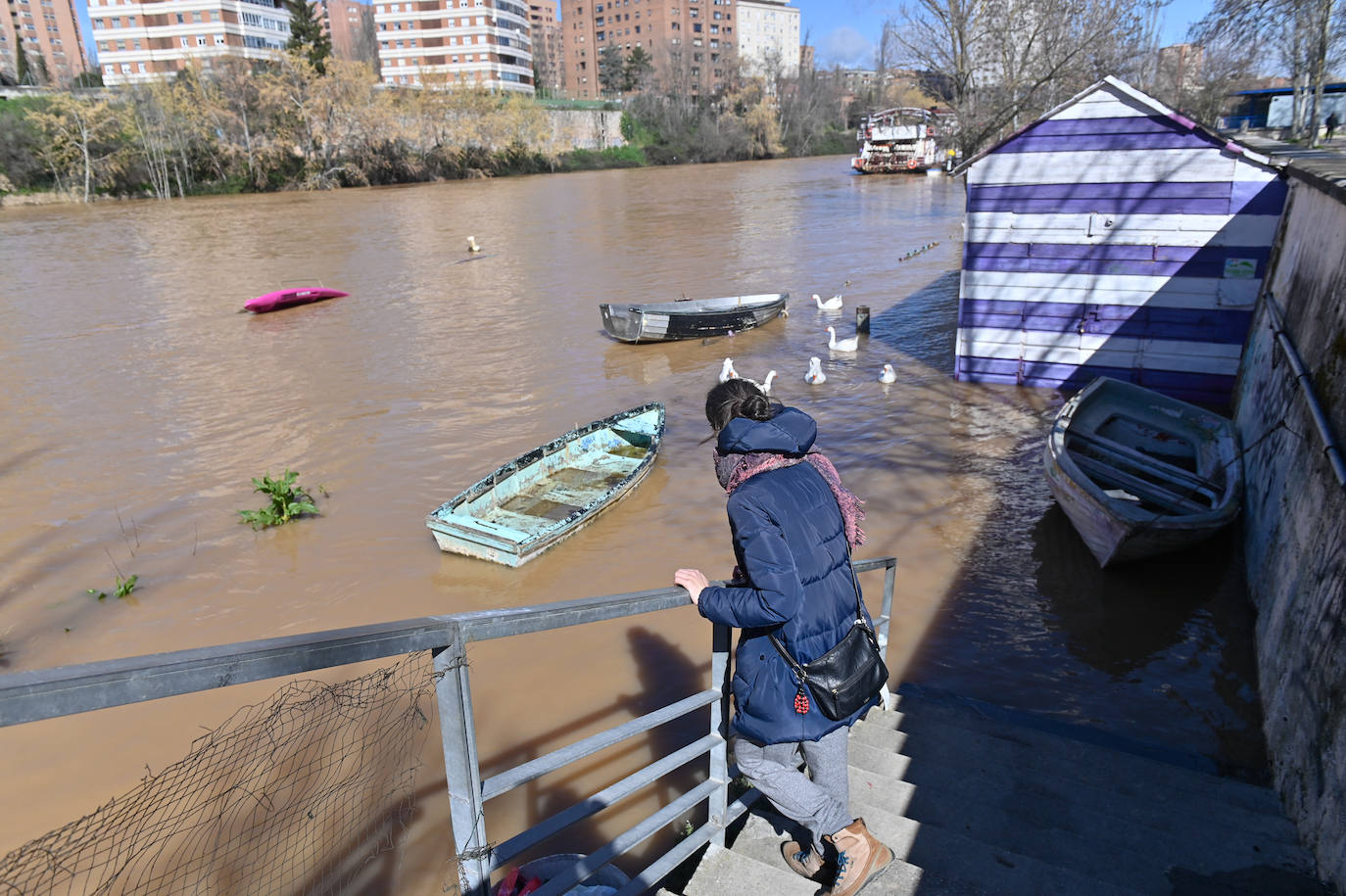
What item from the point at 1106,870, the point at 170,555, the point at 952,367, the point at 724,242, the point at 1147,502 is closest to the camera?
the point at 1106,870

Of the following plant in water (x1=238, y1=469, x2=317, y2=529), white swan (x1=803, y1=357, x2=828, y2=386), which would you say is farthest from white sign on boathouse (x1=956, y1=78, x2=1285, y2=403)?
plant in water (x1=238, y1=469, x2=317, y2=529)

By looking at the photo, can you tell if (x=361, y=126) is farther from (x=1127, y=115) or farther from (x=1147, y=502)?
(x=1147, y=502)

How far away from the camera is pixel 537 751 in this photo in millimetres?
5848

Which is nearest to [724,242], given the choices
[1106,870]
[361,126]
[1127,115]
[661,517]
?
[1127,115]

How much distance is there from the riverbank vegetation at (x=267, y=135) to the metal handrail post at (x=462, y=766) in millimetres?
58079

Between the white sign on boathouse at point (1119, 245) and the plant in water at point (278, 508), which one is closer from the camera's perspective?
the plant in water at point (278, 508)

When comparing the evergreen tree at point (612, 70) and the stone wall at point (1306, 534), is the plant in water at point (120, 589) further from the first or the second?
the evergreen tree at point (612, 70)

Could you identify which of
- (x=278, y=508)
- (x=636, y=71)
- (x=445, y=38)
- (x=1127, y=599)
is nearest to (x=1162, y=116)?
(x=1127, y=599)

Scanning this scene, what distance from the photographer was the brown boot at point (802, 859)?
118 inches

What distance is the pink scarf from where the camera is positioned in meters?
2.70

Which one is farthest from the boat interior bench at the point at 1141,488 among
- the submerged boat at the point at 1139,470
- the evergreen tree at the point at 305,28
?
the evergreen tree at the point at 305,28

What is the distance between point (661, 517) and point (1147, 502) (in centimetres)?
491

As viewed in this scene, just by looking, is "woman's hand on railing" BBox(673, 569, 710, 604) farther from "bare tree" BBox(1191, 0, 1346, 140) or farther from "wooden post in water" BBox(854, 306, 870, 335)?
"bare tree" BBox(1191, 0, 1346, 140)

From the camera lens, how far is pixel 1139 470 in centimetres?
820
